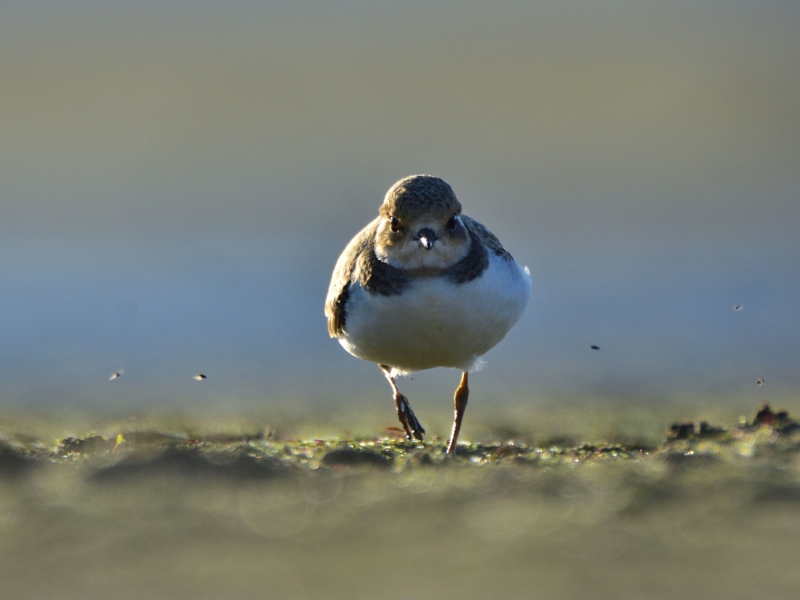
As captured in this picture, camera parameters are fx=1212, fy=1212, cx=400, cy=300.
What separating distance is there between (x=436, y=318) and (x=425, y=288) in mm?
163

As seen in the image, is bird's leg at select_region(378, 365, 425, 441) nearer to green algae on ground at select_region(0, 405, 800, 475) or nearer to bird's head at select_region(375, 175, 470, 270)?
green algae on ground at select_region(0, 405, 800, 475)

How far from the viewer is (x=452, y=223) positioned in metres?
6.18

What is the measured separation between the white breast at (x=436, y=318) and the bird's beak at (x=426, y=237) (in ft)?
0.62

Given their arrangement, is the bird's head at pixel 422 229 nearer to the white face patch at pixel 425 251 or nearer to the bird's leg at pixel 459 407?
the white face patch at pixel 425 251

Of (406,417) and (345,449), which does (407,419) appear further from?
(345,449)

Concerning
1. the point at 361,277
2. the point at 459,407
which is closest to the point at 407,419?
the point at 459,407

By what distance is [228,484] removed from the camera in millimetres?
4863

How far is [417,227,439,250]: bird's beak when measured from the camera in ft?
19.2

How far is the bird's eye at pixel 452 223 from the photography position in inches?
242

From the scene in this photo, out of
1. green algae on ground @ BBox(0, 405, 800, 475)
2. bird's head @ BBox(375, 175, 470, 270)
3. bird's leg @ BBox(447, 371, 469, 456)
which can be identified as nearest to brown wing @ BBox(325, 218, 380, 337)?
bird's head @ BBox(375, 175, 470, 270)

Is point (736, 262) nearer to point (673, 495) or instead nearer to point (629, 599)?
point (673, 495)

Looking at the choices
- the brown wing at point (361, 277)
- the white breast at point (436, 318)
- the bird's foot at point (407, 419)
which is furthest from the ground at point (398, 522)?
the bird's foot at point (407, 419)

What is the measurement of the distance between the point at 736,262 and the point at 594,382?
5.92m

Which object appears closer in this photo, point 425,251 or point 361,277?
point 425,251
